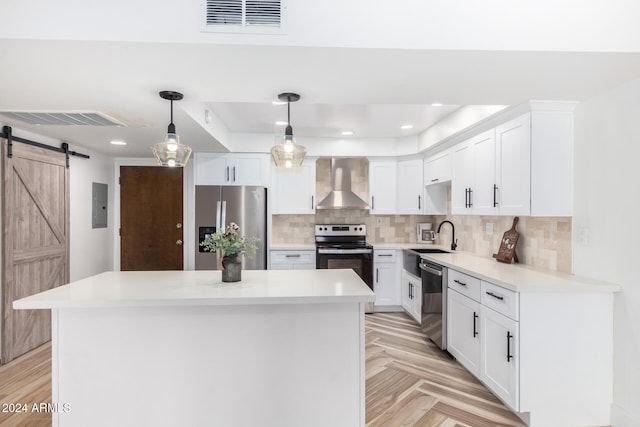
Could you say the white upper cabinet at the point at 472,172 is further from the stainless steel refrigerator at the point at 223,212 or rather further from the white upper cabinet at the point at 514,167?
the stainless steel refrigerator at the point at 223,212

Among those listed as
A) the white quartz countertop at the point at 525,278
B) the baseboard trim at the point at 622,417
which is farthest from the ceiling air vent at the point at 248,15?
the baseboard trim at the point at 622,417

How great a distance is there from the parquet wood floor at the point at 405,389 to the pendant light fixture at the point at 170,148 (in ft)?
6.29

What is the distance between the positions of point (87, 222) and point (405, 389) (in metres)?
4.20

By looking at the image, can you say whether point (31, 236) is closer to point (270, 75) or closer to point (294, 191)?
point (294, 191)

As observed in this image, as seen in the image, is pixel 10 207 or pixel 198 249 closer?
pixel 10 207

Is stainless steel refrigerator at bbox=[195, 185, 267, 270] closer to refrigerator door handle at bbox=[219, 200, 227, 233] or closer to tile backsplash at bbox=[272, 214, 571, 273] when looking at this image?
refrigerator door handle at bbox=[219, 200, 227, 233]

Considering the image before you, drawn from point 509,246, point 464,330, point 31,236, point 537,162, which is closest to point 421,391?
point 464,330

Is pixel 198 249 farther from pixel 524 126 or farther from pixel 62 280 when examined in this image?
pixel 524 126

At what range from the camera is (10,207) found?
10.3 feet

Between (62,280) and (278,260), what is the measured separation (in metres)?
2.47

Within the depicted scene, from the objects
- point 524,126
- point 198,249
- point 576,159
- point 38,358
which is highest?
point 524,126

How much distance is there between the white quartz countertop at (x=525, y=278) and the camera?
2.16 meters

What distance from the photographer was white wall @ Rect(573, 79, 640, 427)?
207 centimetres

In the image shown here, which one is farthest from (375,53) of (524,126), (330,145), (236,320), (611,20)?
(330,145)
